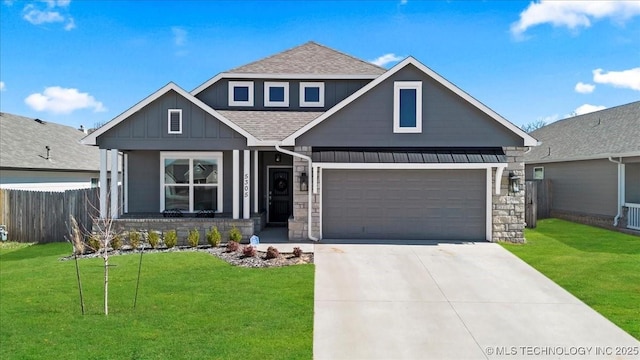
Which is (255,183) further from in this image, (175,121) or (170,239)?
(170,239)

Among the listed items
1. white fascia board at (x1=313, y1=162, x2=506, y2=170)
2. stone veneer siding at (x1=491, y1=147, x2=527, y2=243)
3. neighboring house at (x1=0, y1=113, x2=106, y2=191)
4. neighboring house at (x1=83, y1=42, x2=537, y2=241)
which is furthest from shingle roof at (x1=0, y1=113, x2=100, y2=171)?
stone veneer siding at (x1=491, y1=147, x2=527, y2=243)

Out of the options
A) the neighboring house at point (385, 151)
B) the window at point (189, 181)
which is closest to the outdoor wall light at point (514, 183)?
the neighboring house at point (385, 151)

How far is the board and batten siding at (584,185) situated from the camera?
15.6 metres

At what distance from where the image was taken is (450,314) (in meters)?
6.37

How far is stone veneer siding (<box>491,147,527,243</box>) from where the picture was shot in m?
11.8

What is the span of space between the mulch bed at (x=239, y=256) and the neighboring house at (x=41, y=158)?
881 cm

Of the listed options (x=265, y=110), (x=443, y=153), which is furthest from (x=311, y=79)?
(x=443, y=153)

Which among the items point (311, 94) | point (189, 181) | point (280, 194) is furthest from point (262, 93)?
point (189, 181)

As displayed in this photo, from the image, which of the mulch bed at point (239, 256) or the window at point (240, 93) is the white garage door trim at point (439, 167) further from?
the window at point (240, 93)

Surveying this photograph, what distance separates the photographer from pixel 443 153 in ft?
38.5

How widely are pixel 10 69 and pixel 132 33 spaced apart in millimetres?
8784

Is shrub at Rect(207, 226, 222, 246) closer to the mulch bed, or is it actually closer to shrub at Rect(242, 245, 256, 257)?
the mulch bed

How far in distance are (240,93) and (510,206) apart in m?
10.5

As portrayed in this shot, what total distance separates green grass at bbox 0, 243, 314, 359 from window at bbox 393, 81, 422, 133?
5.45 metres
